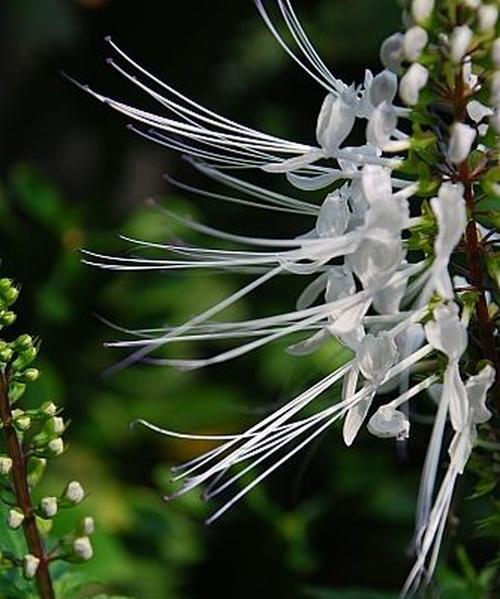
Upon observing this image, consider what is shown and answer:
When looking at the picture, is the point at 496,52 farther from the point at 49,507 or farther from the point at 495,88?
the point at 49,507

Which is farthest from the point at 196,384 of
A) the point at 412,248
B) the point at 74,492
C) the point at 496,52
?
the point at 496,52

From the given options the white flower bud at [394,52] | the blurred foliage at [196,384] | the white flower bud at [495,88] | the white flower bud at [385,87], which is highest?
the white flower bud at [394,52]

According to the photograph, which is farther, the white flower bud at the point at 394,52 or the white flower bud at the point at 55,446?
the white flower bud at the point at 55,446

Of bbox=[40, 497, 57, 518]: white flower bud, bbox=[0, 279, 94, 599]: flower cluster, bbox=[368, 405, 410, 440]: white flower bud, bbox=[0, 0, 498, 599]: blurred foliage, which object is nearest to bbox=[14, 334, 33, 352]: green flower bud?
bbox=[0, 279, 94, 599]: flower cluster

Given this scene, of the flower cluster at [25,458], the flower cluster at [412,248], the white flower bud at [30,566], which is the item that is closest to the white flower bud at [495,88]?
the flower cluster at [412,248]

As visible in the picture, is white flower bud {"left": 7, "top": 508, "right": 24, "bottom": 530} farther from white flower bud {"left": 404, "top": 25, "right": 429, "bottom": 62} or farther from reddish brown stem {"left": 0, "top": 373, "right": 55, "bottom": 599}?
white flower bud {"left": 404, "top": 25, "right": 429, "bottom": 62}

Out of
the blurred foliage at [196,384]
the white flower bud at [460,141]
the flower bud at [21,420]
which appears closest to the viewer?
the white flower bud at [460,141]

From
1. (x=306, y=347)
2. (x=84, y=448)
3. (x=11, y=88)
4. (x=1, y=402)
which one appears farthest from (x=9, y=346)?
(x=11, y=88)

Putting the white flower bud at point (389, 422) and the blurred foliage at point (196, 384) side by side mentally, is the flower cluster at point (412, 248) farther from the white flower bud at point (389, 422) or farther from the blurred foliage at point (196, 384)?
the blurred foliage at point (196, 384)
